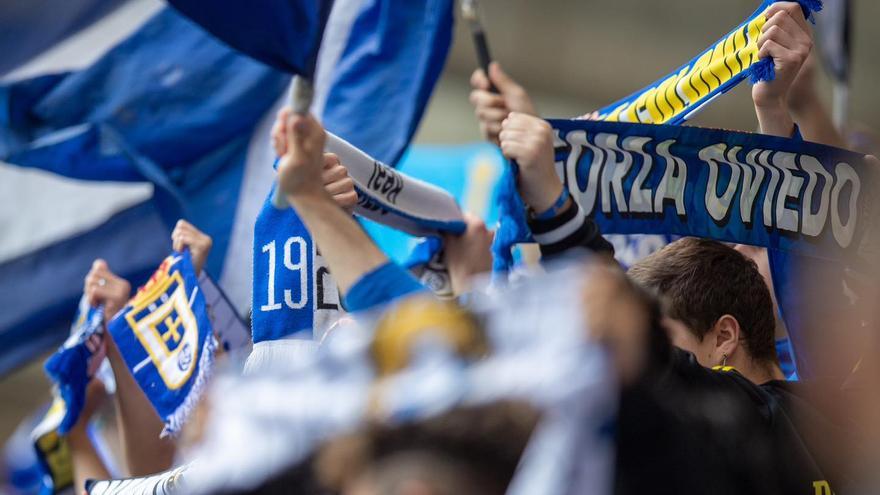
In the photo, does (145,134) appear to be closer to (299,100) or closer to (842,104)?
(299,100)

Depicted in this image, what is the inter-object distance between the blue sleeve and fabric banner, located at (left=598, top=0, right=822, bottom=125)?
1244mm

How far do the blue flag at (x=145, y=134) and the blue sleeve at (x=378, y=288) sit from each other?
266 cm

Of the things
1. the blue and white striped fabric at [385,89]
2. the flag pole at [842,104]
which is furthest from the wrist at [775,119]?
the flag pole at [842,104]

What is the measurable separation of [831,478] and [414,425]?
2.77ft

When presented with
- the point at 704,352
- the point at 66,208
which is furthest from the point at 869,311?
the point at 66,208

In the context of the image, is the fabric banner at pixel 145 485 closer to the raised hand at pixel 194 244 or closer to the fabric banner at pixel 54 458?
the raised hand at pixel 194 244

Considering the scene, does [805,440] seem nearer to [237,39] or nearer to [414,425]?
[414,425]

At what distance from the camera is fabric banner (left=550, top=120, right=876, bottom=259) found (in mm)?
2734

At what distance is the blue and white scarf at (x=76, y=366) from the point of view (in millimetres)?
3490

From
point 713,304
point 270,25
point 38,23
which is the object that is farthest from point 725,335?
point 38,23

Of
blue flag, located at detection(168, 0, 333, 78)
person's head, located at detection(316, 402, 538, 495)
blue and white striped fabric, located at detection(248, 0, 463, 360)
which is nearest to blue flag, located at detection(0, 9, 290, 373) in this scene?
blue and white striped fabric, located at detection(248, 0, 463, 360)

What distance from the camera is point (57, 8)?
4.83m

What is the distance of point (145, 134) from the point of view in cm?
462

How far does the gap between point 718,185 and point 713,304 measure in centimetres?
31
